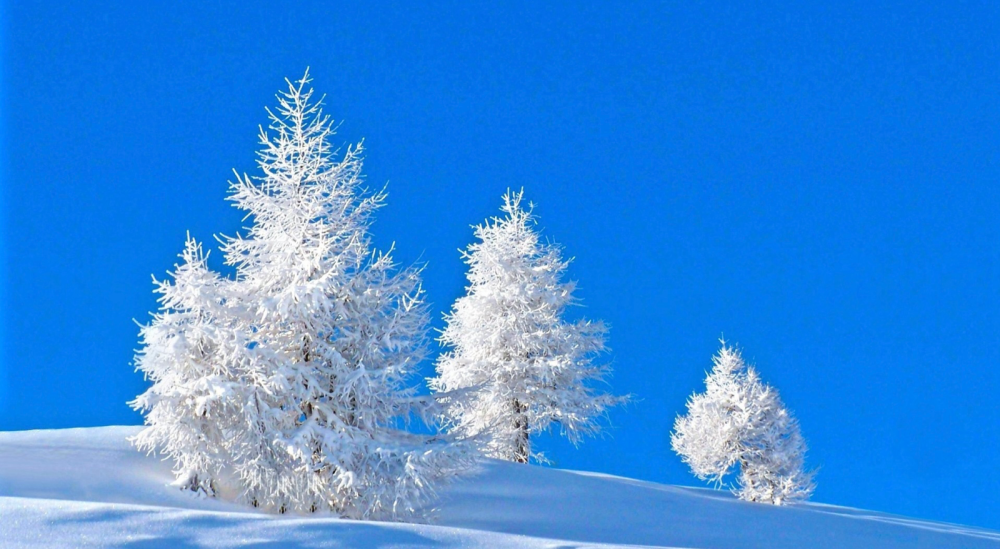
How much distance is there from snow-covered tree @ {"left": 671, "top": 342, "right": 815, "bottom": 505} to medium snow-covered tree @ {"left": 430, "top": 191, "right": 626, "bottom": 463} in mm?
4088

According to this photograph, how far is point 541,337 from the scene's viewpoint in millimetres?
25266

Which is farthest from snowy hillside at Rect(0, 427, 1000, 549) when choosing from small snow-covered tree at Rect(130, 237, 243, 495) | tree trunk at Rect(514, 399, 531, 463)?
tree trunk at Rect(514, 399, 531, 463)

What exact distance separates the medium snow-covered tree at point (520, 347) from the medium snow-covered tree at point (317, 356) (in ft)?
36.1

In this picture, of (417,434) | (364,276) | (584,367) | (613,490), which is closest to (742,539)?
(613,490)

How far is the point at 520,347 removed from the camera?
83.4 feet

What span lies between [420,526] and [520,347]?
15881 millimetres

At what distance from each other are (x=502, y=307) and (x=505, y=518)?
39.1 feet

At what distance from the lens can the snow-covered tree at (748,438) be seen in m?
27.5

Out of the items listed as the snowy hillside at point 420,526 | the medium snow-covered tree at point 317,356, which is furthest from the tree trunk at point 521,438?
the medium snow-covered tree at point 317,356

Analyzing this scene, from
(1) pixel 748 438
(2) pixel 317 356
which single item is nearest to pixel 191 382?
(2) pixel 317 356

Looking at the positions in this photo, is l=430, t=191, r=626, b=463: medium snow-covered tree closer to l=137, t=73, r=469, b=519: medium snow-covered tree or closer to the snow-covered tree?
the snow-covered tree

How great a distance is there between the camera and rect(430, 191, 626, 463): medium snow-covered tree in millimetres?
25125

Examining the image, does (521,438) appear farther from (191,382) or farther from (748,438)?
(191,382)

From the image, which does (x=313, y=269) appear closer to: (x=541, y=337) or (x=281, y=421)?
(x=281, y=421)
